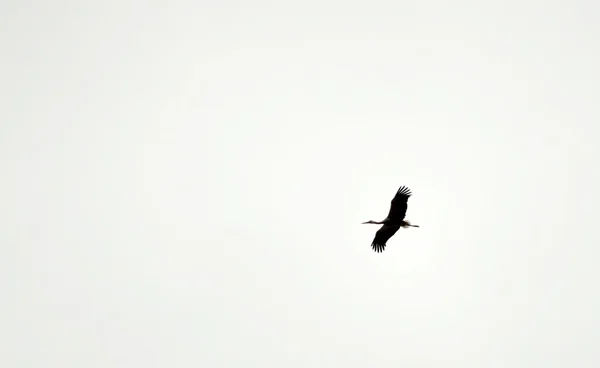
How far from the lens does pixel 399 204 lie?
46.2 meters

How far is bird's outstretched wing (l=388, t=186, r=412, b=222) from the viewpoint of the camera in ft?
151

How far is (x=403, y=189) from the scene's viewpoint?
4644cm

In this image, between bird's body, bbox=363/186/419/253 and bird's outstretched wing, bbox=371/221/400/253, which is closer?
bird's body, bbox=363/186/419/253

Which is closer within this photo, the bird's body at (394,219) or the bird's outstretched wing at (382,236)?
the bird's body at (394,219)

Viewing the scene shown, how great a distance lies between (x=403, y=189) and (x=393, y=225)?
3298 millimetres

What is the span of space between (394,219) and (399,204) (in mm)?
1808

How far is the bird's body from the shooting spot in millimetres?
46041

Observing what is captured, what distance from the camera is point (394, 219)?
4756 cm

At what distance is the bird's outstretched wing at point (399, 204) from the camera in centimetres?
4597

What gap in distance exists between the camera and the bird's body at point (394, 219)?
46.0 meters
